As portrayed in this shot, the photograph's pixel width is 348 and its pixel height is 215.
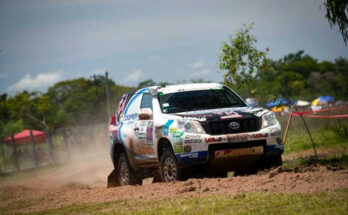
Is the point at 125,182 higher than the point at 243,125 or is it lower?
lower

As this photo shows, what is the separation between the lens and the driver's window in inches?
488

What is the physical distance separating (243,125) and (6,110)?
252 ft

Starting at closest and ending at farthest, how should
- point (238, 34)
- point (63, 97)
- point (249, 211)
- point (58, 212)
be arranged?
1. point (249, 211)
2. point (58, 212)
3. point (238, 34)
4. point (63, 97)

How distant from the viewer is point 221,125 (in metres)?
11.0

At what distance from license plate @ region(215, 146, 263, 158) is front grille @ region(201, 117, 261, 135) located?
1.03ft

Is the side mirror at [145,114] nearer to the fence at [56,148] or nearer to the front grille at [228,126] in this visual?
the front grille at [228,126]

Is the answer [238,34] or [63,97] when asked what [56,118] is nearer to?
[63,97]

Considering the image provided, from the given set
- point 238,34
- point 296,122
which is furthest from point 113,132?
point 296,122

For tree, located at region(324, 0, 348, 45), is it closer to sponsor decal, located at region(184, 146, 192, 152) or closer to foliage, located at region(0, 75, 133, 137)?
sponsor decal, located at region(184, 146, 192, 152)

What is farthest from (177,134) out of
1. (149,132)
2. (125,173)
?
(125,173)

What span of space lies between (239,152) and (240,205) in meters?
3.06

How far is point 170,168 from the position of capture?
1139 cm

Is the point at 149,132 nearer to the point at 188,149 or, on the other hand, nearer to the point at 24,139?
the point at 188,149

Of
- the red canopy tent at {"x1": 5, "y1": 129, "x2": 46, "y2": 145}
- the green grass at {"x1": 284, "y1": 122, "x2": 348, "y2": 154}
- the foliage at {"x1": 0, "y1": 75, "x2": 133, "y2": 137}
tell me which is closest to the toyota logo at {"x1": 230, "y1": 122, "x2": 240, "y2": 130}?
the green grass at {"x1": 284, "y1": 122, "x2": 348, "y2": 154}
